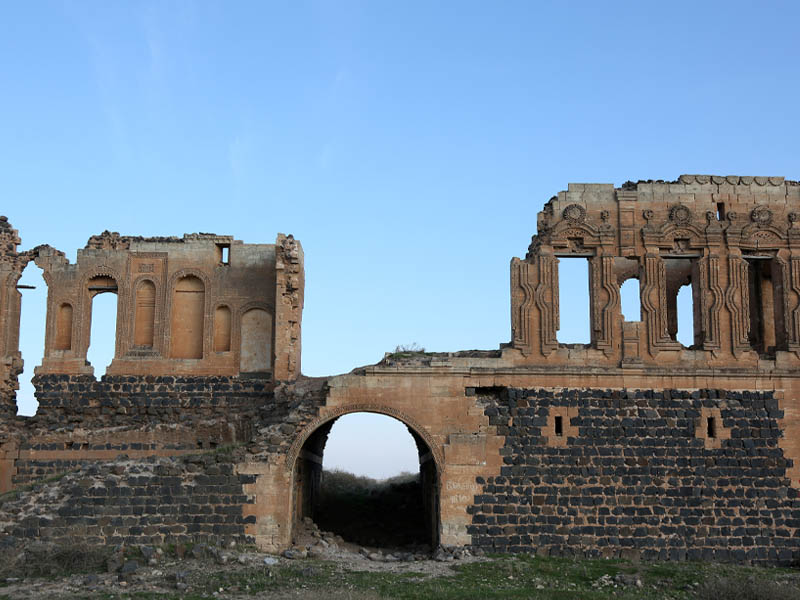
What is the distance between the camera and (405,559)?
1908 centimetres

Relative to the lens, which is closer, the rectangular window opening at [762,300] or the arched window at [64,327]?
the rectangular window opening at [762,300]

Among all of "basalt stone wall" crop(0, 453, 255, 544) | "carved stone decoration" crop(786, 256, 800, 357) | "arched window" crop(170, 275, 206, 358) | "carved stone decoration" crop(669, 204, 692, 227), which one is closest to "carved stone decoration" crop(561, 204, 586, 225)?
"carved stone decoration" crop(669, 204, 692, 227)

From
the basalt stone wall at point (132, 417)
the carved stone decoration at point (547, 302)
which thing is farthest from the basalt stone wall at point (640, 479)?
the basalt stone wall at point (132, 417)

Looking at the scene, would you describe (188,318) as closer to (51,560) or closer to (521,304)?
(51,560)

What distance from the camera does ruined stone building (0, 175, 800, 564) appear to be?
1898cm

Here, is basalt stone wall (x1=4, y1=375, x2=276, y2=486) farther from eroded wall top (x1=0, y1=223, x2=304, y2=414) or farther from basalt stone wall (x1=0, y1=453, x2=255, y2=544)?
basalt stone wall (x1=0, y1=453, x2=255, y2=544)

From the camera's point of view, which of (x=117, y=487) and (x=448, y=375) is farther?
(x=448, y=375)

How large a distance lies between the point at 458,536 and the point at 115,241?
11230 millimetres

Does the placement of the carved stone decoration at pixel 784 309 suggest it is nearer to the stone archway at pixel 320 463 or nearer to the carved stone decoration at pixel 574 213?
the carved stone decoration at pixel 574 213

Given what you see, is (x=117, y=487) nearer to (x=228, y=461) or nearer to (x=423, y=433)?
(x=228, y=461)

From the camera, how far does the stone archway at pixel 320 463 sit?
767 inches

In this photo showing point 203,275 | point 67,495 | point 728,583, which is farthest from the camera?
point 203,275

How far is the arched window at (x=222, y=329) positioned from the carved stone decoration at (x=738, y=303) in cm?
1151

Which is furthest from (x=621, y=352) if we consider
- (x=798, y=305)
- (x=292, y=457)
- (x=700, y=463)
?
(x=292, y=457)
